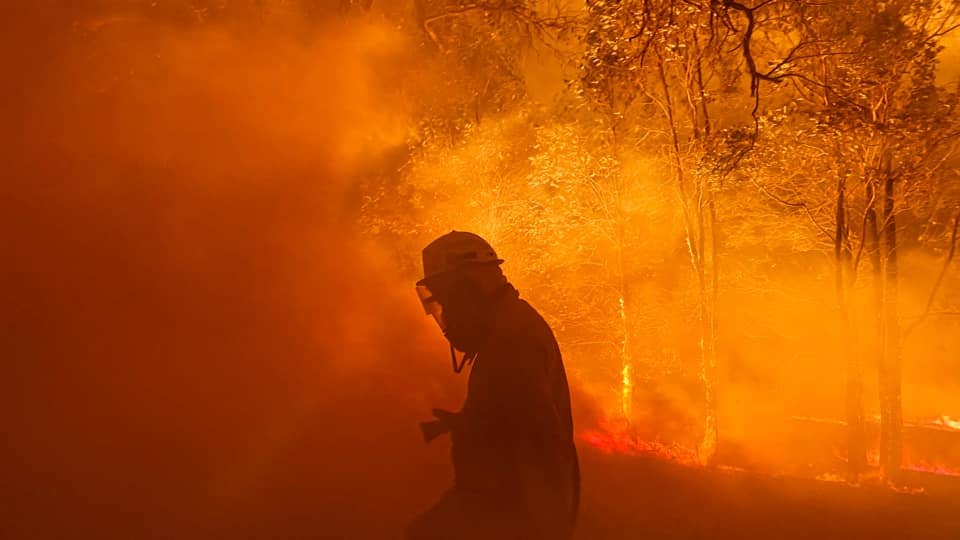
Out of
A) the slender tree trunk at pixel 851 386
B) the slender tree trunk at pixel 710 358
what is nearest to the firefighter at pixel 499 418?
the slender tree trunk at pixel 710 358

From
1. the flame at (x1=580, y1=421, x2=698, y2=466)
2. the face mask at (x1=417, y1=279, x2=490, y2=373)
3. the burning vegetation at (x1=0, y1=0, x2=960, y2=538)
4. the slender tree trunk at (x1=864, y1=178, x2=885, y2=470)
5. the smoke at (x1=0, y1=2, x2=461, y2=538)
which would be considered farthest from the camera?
the slender tree trunk at (x1=864, y1=178, x2=885, y2=470)

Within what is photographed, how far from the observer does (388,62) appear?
14.7m

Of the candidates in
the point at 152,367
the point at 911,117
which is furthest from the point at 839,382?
the point at 152,367

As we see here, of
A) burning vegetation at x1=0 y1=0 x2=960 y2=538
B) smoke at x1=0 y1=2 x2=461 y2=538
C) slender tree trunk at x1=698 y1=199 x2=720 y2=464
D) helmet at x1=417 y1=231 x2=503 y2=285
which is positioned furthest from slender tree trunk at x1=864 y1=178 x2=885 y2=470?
helmet at x1=417 y1=231 x2=503 y2=285

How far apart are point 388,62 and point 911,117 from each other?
386 inches

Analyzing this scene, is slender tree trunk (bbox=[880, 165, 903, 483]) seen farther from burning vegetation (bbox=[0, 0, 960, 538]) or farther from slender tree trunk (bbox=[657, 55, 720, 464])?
slender tree trunk (bbox=[657, 55, 720, 464])

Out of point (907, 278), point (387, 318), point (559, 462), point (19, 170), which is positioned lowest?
point (907, 278)

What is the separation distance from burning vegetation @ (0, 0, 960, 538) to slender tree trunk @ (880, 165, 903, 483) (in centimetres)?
5

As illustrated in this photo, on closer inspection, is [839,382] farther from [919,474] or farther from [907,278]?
[919,474]

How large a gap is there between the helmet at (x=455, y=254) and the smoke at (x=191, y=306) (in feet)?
13.3

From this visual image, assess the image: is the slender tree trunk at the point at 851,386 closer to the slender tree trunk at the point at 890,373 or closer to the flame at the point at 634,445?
the slender tree trunk at the point at 890,373

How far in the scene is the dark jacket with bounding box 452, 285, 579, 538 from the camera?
2.48 m

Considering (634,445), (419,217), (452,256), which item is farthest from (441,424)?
(419,217)

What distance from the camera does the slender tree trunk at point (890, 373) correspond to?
1498 cm
